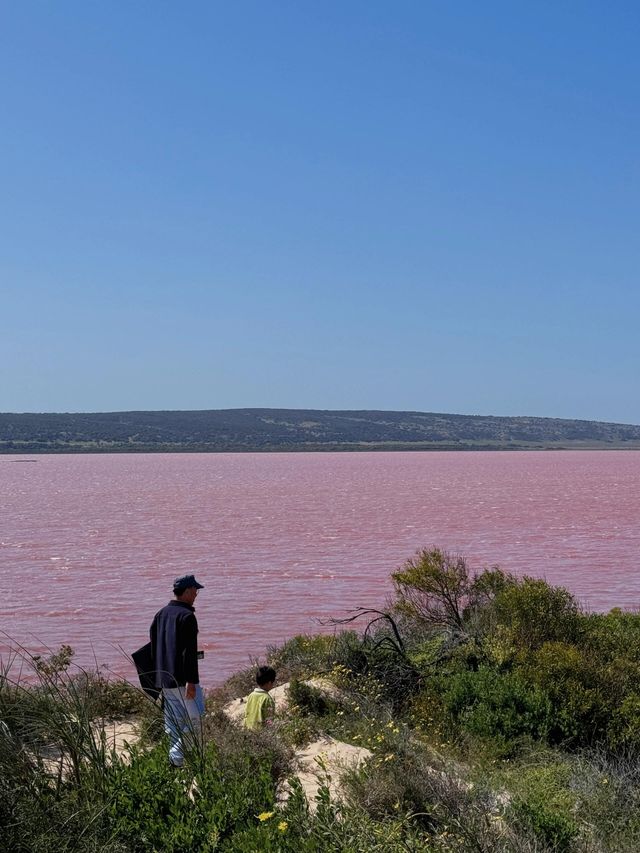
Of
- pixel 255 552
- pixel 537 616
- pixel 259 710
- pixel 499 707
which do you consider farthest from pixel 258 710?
pixel 255 552

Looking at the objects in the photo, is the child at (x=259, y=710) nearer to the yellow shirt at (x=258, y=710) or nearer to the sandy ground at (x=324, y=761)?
the yellow shirt at (x=258, y=710)

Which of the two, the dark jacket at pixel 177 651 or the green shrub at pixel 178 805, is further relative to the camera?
the dark jacket at pixel 177 651

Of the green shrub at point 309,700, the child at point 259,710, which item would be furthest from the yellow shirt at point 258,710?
the green shrub at point 309,700

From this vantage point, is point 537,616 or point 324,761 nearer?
point 324,761

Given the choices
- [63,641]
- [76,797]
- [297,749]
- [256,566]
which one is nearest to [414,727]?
[297,749]

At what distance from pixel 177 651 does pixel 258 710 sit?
5.04 ft

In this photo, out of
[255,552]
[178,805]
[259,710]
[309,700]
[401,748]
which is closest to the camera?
[178,805]

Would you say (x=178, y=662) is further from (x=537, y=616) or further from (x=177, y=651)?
(x=537, y=616)

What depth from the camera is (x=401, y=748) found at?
668 cm

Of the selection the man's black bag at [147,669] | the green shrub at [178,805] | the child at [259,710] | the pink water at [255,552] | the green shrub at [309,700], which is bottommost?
the pink water at [255,552]

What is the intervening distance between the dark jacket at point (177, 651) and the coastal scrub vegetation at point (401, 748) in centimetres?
50

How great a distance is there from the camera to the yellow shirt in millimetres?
7736

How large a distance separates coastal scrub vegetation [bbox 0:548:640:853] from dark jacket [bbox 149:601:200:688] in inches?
19.5

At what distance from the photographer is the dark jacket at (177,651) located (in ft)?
21.6
